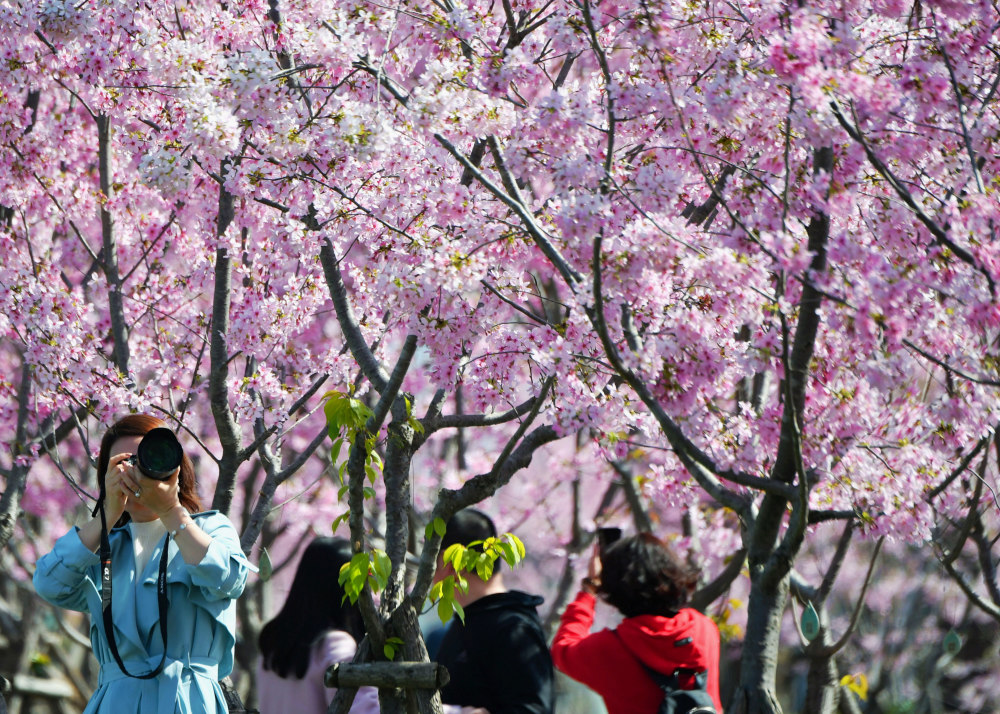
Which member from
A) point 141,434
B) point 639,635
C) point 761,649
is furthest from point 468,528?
point 141,434

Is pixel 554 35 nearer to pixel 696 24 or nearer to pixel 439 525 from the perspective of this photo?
pixel 696 24

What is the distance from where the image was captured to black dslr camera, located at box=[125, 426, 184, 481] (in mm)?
2611

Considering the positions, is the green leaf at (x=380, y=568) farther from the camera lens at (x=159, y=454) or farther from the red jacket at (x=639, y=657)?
the camera lens at (x=159, y=454)

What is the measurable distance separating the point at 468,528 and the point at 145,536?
1293 mm

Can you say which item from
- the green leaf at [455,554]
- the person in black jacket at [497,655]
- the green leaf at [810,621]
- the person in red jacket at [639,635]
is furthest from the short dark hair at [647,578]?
the green leaf at [810,621]

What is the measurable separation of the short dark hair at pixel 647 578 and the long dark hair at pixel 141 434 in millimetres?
1388

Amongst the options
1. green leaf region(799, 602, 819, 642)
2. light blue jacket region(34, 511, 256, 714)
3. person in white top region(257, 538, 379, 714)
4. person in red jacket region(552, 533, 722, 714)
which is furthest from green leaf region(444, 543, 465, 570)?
green leaf region(799, 602, 819, 642)

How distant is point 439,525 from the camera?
352 centimetres

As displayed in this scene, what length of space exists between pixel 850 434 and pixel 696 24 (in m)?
1.65

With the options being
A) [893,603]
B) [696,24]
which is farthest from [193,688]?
[893,603]

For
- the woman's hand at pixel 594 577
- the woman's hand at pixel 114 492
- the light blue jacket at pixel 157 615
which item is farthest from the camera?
the woman's hand at pixel 594 577

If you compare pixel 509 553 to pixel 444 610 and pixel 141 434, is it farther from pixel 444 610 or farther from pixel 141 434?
pixel 141 434

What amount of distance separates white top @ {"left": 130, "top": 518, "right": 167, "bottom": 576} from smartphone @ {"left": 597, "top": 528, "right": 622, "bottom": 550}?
61.0 inches

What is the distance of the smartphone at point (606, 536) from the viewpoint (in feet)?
12.4
